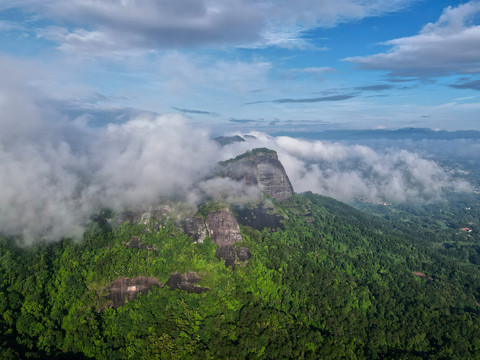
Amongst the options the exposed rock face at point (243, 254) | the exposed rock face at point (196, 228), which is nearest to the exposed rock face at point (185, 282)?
the exposed rock face at point (196, 228)

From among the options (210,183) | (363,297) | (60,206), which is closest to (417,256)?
(363,297)

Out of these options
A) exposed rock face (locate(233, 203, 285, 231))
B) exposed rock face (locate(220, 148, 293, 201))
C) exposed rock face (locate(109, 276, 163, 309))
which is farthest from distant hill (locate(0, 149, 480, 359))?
exposed rock face (locate(220, 148, 293, 201))

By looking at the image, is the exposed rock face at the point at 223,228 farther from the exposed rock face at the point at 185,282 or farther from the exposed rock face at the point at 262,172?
the exposed rock face at the point at 262,172

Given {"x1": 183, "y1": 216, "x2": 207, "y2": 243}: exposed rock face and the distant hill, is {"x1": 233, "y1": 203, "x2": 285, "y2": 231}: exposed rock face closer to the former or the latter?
the distant hill

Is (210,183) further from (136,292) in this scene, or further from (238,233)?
(136,292)

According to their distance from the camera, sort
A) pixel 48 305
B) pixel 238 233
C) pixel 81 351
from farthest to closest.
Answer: pixel 238 233
pixel 48 305
pixel 81 351
